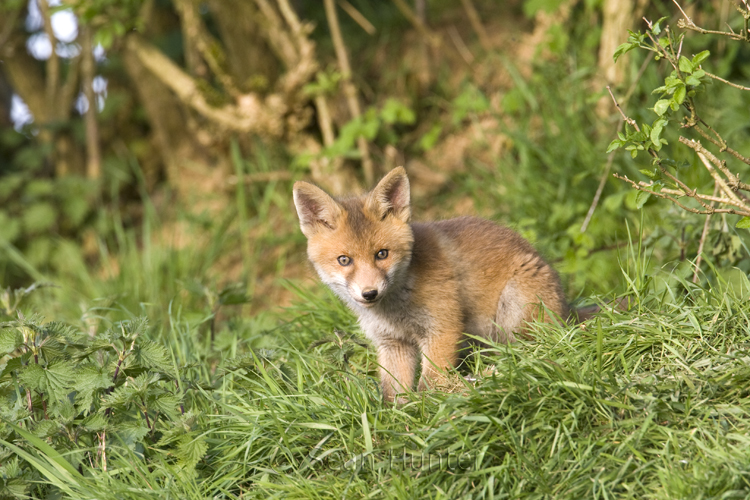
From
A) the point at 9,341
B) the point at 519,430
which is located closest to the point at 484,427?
the point at 519,430

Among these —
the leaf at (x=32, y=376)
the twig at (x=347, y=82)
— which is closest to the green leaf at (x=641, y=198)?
the leaf at (x=32, y=376)

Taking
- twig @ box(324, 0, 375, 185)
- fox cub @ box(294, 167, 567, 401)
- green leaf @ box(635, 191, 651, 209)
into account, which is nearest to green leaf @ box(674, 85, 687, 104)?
green leaf @ box(635, 191, 651, 209)

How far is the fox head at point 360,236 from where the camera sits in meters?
3.32

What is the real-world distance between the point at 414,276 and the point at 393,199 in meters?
0.45

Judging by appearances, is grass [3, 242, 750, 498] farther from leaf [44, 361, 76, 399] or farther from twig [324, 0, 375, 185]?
twig [324, 0, 375, 185]

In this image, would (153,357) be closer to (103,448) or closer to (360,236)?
(103,448)

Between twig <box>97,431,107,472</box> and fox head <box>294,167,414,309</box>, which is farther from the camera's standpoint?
fox head <box>294,167,414,309</box>

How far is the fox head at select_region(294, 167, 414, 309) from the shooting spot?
3.32m

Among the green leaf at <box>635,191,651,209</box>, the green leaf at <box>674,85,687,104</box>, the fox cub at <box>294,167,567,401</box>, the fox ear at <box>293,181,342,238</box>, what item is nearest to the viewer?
the green leaf at <box>674,85,687,104</box>

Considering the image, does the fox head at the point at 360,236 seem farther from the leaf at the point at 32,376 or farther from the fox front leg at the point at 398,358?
the leaf at the point at 32,376

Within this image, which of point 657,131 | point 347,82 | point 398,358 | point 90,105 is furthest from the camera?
point 90,105

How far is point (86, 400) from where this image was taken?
2906 millimetres

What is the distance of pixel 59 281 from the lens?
6598mm

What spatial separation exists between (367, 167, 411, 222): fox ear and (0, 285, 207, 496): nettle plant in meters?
1.30
